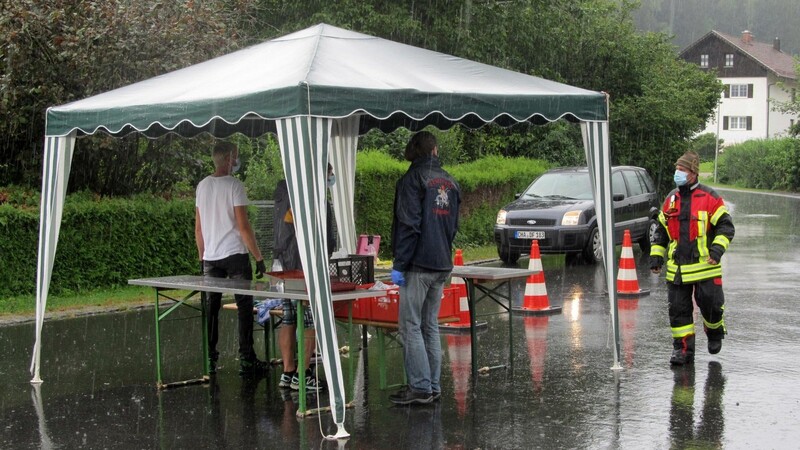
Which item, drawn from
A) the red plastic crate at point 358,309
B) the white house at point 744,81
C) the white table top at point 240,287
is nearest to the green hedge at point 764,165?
the white house at point 744,81

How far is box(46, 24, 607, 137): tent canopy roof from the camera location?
775 cm

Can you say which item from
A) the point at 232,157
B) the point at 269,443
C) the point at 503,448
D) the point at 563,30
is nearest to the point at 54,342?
the point at 232,157

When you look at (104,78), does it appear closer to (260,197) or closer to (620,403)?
(260,197)

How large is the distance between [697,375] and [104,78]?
10.1 metres

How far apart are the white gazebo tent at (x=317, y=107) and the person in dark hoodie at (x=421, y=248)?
1.48 feet

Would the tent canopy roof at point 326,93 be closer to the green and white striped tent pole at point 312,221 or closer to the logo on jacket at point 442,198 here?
the green and white striped tent pole at point 312,221

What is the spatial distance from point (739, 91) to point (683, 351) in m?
87.2

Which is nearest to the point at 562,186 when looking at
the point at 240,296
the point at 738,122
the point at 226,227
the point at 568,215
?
the point at 568,215

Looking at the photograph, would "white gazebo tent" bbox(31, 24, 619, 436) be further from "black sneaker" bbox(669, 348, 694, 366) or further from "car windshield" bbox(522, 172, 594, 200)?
"car windshield" bbox(522, 172, 594, 200)

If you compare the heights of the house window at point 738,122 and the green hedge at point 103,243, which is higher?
the house window at point 738,122

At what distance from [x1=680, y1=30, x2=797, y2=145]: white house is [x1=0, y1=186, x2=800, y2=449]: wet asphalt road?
268 feet

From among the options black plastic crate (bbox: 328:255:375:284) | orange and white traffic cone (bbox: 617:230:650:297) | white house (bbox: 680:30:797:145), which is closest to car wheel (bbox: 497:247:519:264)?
orange and white traffic cone (bbox: 617:230:650:297)

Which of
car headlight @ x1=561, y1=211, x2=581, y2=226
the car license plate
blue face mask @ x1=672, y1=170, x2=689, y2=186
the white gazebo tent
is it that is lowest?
the car license plate

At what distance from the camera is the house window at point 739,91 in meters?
91.6
